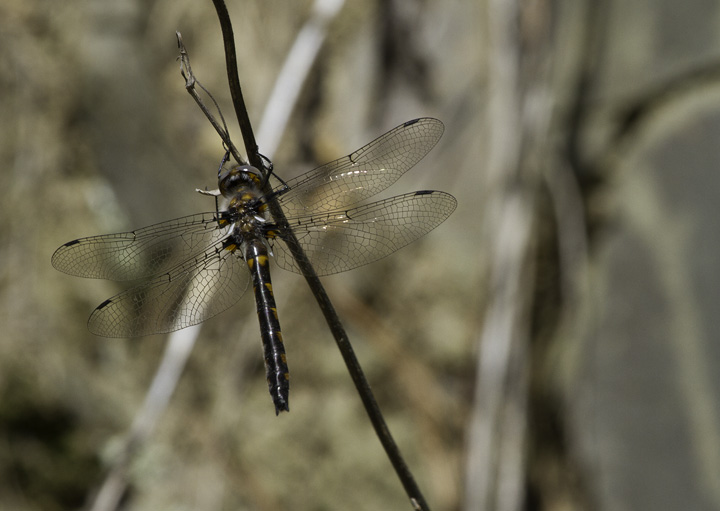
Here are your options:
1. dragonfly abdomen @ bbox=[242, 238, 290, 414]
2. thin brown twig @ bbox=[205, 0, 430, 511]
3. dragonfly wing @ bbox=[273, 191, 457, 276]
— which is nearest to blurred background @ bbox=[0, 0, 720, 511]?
dragonfly wing @ bbox=[273, 191, 457, 276]

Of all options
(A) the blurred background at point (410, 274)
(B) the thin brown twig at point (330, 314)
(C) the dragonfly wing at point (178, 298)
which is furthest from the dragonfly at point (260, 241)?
(A) the blurred background at point (410, 274)

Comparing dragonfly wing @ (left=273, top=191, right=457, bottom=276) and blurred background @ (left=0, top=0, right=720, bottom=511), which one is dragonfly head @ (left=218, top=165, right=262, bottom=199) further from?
blurred background @ (left=0, top=0, right=720, bottom=511)

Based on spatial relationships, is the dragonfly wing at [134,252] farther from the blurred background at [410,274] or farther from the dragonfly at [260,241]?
the blurred background at [410,274]

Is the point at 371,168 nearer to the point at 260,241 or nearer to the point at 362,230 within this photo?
the point at 362,230

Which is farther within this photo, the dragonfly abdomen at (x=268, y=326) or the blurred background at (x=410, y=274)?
the blurred background at (x=410, y=274)

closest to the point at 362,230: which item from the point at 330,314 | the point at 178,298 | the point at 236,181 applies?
the point at 236,181

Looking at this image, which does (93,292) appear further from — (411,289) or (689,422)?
(689,422)

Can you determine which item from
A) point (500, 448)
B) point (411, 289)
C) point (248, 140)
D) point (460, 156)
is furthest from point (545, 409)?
point (248, 140)
